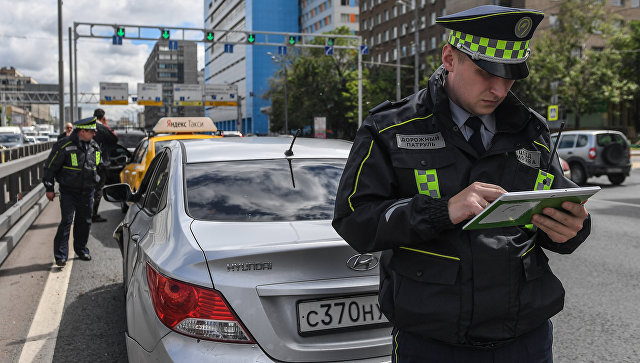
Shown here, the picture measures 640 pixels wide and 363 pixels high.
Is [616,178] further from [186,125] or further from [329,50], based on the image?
[329,50]

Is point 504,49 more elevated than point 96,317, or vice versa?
point 504,49

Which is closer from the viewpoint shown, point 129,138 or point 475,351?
point 475,351

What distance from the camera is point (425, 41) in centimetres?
6725

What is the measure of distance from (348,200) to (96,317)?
3950 millimetres

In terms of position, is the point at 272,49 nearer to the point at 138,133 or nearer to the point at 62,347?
the point at 138,133

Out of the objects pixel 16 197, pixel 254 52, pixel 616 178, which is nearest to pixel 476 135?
pixel 16 197

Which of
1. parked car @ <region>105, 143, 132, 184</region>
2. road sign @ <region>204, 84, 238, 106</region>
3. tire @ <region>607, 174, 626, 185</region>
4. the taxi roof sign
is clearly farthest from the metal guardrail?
road sign @ <region>204, 84, 238, 106</region>

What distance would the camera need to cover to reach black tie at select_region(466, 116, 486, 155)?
5.99ft

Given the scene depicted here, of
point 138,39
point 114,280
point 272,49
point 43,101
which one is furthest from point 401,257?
point 272,49

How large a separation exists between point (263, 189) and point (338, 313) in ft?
3.66

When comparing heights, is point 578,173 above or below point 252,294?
below

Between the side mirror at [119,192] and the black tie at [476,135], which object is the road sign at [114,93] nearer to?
the side mirror at [119,192]

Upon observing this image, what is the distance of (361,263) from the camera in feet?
8.32

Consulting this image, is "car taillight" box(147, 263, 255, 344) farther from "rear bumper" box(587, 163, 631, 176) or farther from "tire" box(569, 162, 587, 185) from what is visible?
"tire" box(569, 162, 587, 185)
